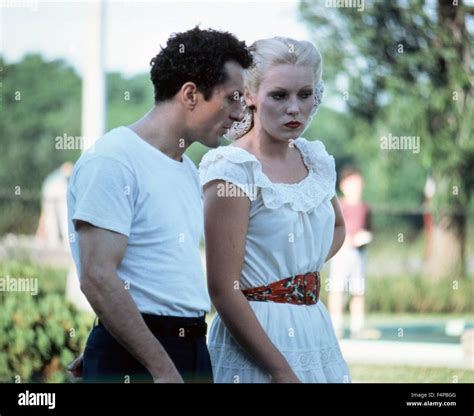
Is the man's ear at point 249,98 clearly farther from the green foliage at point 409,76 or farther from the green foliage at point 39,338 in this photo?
the green foliage at point 409,76

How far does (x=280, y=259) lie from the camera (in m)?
3.47

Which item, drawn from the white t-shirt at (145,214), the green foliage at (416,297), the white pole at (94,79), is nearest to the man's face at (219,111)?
the white t-shirt at (145,214)

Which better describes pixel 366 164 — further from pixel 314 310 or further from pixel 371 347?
pixel 314 310

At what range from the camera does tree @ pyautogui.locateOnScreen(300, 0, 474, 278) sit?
48.7 feet

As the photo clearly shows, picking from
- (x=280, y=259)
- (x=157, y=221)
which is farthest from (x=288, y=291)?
(x=157, y=221)

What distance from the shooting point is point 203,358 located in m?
3.30

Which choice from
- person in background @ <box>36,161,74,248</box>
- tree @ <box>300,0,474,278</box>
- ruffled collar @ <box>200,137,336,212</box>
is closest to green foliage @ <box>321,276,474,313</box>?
tree @ <box>300,0,474,278</box>

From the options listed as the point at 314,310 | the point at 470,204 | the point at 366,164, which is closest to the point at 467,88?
the point at 470,204

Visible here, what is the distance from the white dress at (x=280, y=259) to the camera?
3459mm

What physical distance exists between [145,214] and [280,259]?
553mm

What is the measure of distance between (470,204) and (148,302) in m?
13.6

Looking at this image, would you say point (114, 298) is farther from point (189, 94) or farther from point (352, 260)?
point (352, 260)

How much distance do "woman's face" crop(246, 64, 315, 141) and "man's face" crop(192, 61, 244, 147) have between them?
0.22 m

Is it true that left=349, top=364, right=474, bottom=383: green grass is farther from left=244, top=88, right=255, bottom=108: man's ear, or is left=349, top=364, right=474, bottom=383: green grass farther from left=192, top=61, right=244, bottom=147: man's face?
left=192, top=61, right=244, bottom=147: man's face
